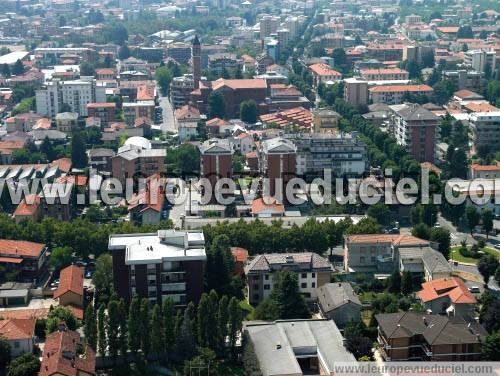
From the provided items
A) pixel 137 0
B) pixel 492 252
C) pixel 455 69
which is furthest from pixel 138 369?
pixel 137 0

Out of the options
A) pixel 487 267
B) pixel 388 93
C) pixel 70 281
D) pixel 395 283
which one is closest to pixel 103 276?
pixel 70 281

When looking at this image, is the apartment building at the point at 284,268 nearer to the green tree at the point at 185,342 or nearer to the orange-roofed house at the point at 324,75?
the green tree at the point at 185,342

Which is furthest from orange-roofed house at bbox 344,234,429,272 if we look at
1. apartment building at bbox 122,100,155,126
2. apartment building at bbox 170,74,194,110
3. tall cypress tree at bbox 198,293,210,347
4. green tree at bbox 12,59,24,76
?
green tree at bbox 12,59,24,76

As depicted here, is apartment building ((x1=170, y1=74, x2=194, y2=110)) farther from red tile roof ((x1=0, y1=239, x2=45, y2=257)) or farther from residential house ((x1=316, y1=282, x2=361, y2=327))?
residential house ((x1=316, y1=282, x2=361, y2=327))

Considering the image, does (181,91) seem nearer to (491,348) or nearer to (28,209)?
(28,209)

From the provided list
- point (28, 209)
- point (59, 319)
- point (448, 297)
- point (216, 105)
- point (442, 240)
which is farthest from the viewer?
point (216, 105)

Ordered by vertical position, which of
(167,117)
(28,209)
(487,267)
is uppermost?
(28,209)

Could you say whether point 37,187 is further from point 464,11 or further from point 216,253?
point 464,11
